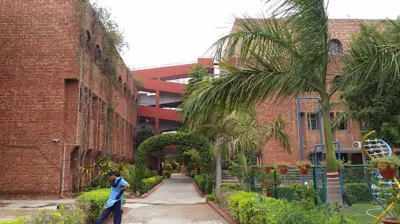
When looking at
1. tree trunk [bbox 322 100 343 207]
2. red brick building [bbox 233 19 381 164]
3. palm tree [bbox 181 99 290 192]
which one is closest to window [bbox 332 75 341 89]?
tree trunk [bbox 322 100 343 207]

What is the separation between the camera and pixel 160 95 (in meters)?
44.0

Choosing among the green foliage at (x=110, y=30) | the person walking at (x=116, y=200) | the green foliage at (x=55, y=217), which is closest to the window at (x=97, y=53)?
the green foliage at (x=110, y=30)

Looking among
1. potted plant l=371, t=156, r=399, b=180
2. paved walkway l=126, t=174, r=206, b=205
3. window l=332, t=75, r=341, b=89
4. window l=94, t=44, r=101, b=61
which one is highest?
window l=94, t=44, r=101, b=61

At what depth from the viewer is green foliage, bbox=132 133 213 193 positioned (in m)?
18.7

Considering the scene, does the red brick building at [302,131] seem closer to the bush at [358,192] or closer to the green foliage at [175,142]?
the green foliage at [175,142]

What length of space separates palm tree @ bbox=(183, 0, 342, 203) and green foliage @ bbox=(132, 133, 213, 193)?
40.1 ft

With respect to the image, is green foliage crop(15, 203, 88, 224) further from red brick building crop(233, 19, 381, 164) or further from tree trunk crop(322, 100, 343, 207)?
red brick building crop(233, 19, 381, 164)

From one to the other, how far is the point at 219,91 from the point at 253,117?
8.53m

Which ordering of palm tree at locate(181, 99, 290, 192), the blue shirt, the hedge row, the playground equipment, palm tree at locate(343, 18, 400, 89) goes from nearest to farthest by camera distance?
the hedge row, the playground equipment, palm tree at locate(343, 18, 400, 89), the blue shirt, palm tree at locate(181, 99, 290, 192)

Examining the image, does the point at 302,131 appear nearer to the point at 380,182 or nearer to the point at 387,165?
the point at 380,182

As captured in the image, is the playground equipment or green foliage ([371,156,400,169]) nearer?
the playground equipment

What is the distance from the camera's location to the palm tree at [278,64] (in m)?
5.71

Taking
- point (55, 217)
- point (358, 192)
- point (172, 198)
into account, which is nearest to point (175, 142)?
point (172, 198)

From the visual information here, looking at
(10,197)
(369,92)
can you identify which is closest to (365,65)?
(369,92)
